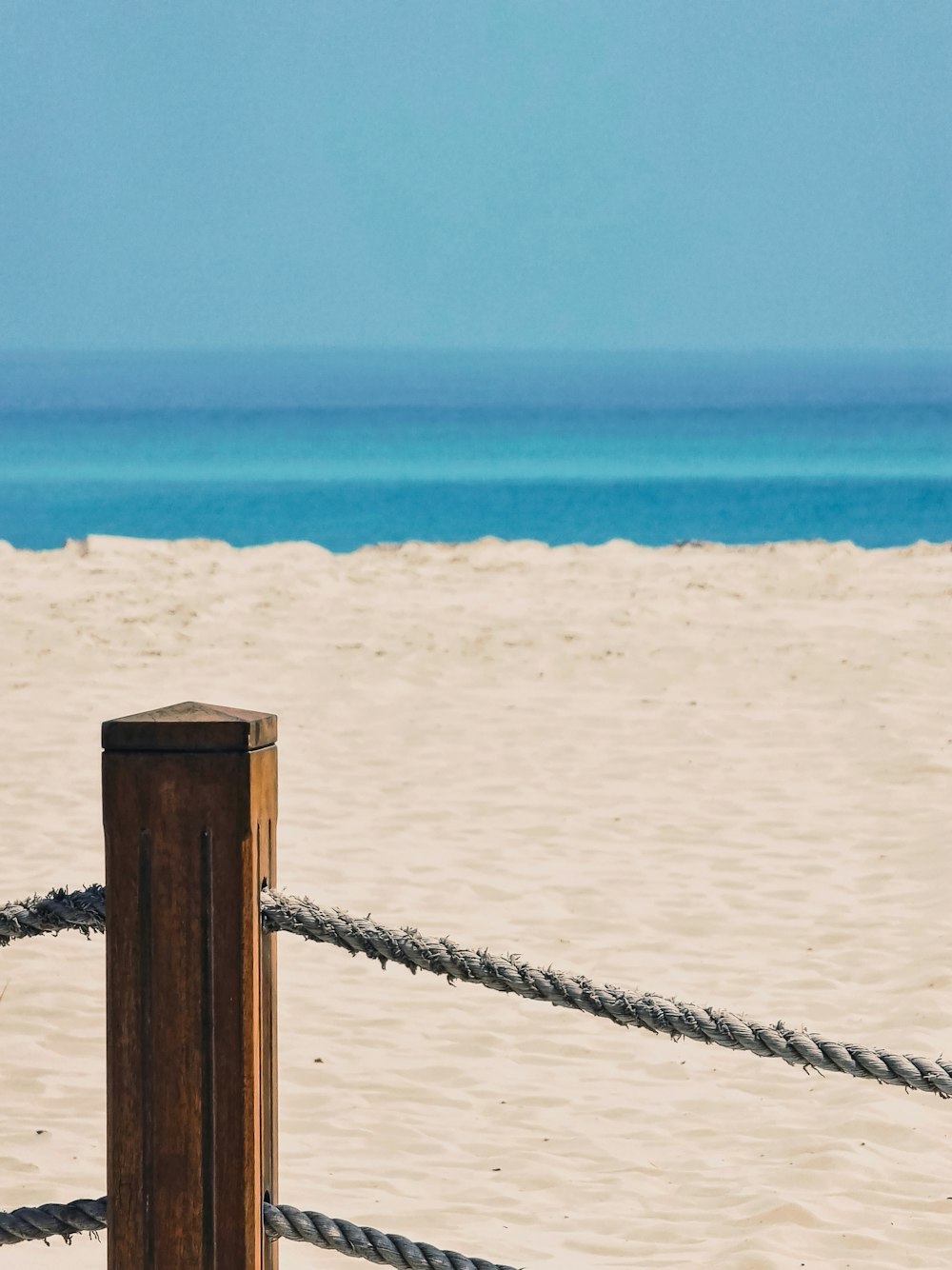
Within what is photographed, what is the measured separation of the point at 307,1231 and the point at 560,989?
15.9 inches

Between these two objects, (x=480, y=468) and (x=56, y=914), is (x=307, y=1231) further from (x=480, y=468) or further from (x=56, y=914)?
(x=480, y=468)

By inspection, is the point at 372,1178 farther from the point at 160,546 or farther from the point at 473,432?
the point at 473,432

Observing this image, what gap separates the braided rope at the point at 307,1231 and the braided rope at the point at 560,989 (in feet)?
1.03

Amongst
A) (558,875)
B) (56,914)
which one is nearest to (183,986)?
(56,914)

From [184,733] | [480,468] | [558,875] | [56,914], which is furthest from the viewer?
[480,468]

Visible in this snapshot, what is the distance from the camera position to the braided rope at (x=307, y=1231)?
6.11ft

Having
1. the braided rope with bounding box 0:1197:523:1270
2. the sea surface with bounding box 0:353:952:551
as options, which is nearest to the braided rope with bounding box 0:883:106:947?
the braided rope with bounding box 0:1197:523:1270

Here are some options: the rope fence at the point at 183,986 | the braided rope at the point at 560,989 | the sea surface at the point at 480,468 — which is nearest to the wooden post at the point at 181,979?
the rope fence at the point at 183,986

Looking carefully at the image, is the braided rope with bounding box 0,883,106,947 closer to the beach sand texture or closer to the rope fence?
the rope fence

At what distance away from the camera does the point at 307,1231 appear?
6.11 feet

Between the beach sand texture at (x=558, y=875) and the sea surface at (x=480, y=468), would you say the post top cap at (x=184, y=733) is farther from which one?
the sea surface at (x=480, y=468)

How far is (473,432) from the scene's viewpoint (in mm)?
61844

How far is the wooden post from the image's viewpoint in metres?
1.77

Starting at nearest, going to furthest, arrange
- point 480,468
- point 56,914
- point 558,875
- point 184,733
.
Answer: point 184,733, point 56,914, point 558,875, point 480,468
